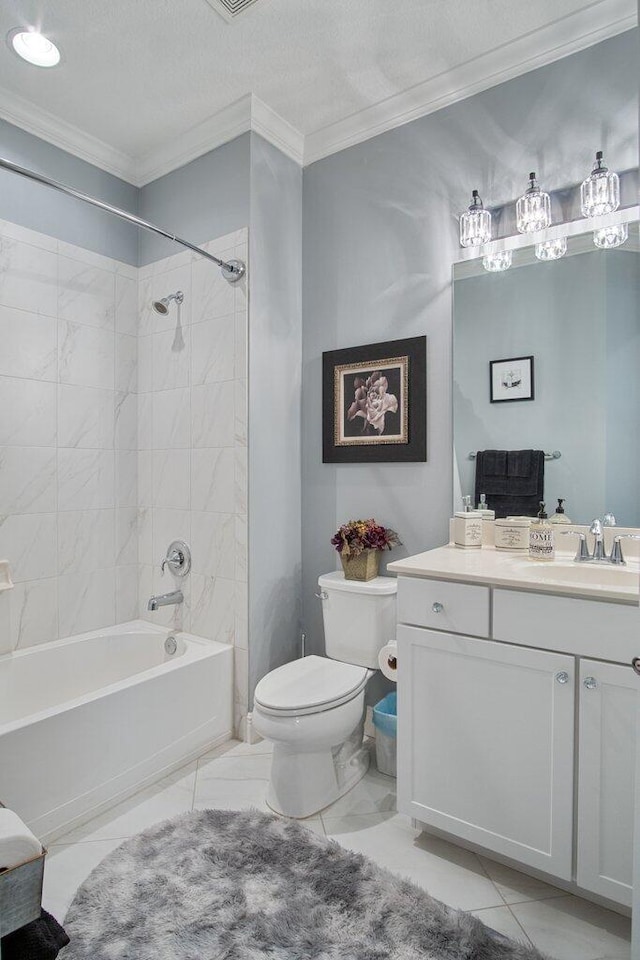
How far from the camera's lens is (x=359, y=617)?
7.19 feet

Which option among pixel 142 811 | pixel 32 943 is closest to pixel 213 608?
pixel 142 811

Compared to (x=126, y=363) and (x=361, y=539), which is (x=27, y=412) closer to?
(x=126, y=363)

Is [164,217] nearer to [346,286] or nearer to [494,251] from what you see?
[346,286]

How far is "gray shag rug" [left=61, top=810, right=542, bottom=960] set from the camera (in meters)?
1.33

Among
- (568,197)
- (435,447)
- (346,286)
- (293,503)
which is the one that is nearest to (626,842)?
(435,447)

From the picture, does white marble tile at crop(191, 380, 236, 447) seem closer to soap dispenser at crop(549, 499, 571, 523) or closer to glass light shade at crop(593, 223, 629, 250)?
soap dispenser at crop(549, 499, 571, 523)

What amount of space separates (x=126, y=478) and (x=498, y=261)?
205 centimetres

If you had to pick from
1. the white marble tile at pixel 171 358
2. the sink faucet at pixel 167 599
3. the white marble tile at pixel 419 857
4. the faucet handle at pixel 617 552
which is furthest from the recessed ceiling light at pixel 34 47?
the white marble tile at pixel 419 857

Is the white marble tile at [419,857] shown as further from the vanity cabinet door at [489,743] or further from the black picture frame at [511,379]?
the black picture frame at [511,379]

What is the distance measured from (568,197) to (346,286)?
98 cm

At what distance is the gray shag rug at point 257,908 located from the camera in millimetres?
1325

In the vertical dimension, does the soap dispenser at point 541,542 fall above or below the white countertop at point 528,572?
above

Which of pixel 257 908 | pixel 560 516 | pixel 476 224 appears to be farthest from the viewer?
pixel 476 224

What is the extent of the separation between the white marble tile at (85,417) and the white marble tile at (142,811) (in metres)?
1.55
